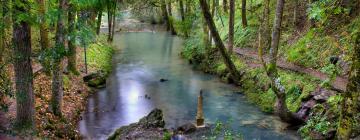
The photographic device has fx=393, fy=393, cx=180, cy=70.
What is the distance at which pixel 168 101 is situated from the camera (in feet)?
70.8

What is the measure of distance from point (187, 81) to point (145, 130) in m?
11.3

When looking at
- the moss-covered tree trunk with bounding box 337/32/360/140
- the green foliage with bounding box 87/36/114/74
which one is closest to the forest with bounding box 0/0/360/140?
the moss-covered tree trunk with bounding box 337/32/360/140

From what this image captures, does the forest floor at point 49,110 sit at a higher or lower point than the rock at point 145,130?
higher

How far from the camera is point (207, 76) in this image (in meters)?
27.9

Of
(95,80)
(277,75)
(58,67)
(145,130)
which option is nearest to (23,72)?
(58,67)

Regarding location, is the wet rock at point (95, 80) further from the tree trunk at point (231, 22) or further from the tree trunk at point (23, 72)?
the tree trunk at point (23, 72)

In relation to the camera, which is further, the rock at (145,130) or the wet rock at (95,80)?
the wet rock at (95,80)

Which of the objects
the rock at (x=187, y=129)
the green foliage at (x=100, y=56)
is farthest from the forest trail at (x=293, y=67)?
the green foliage at (x=100, y=56)

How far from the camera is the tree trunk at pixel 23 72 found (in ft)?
37.2

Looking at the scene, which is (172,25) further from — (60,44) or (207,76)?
(60,44)

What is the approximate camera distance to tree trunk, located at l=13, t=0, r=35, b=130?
447 inches

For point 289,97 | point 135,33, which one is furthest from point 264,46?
point 135,33

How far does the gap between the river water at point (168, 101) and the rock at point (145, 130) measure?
0.98 m

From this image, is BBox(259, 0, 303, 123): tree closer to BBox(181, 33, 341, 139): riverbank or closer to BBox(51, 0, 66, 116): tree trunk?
BBox(181, 33, 341, 139): riverbank
